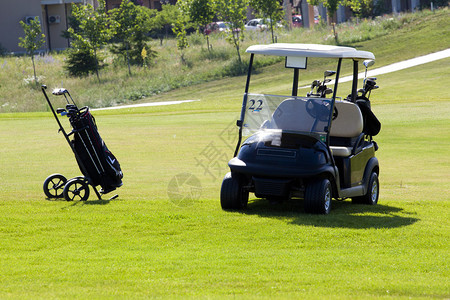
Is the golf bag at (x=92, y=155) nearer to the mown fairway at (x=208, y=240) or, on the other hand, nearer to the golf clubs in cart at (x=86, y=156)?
the golf clubs in cart at (x=86, y=156)

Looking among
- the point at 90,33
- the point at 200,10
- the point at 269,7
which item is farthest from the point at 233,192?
the point at 200,10

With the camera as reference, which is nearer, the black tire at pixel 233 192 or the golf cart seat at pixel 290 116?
the black tire at pixel 233 192

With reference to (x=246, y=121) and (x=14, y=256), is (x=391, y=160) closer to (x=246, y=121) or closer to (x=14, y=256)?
(x=246, y=121)

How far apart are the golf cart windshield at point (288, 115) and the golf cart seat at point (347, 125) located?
0.83 m

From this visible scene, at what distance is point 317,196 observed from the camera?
25.9 ft

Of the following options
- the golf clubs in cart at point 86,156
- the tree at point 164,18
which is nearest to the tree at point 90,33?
the tree at point 164,18

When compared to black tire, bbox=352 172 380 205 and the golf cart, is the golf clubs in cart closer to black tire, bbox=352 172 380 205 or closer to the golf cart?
the golf cart

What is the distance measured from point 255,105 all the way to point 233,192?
47.4 inches

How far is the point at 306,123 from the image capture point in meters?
8.38

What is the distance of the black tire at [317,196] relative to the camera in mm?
7887

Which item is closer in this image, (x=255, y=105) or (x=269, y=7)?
(x=255, y=105)

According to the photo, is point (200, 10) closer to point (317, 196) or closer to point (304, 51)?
point (304, 51)

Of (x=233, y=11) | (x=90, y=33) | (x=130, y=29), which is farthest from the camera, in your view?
(x=130, y=29)

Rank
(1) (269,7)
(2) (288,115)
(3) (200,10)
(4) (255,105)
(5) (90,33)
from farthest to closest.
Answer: (3) (200,10)
(1) (269,7)
(5) (90,33)
(4) (255,105)
(2) (288,115)
